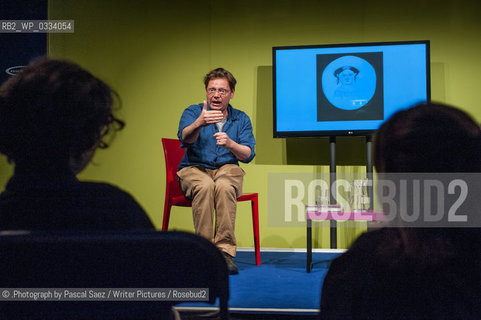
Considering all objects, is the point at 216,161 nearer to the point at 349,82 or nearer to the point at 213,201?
the point at 213,201

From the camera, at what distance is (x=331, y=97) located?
3686 millimetres

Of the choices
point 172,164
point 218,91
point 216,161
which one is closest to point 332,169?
point 216,161

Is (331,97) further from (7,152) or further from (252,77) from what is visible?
(7,152)

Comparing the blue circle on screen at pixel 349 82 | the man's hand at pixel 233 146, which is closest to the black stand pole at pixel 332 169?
the blue circle on screen at pixel 349 82

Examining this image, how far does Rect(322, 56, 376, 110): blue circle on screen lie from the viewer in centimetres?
363

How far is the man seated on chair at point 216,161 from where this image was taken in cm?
279

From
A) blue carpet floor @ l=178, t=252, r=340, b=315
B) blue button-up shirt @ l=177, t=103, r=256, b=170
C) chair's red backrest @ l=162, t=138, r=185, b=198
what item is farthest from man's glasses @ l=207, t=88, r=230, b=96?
blue carpet floor @ l=178, t=252, r=340, b=315

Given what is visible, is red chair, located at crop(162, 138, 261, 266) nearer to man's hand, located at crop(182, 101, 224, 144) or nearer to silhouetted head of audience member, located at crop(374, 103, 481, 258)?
man's hand, located at crop(182, 101, 224, 144)

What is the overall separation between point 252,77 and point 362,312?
3.53 meters

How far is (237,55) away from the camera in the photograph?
13.4 ft

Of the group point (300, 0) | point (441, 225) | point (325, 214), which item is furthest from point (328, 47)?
point (441, 225)

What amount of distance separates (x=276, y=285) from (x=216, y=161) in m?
1.01

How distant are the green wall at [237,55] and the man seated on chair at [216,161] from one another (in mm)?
972

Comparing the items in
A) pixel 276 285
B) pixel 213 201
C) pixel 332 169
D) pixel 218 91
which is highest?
pixel 218 91
